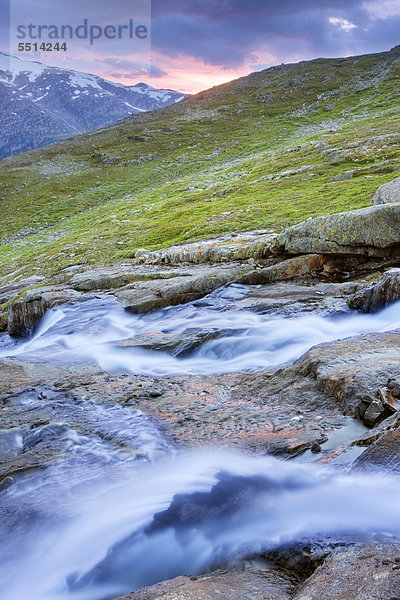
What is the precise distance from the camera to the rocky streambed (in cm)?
432

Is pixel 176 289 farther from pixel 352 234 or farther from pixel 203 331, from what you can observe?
pixel 352 234

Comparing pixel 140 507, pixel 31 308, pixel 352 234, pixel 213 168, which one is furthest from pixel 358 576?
pixel 213 168

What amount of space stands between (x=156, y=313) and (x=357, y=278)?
7.01 metres

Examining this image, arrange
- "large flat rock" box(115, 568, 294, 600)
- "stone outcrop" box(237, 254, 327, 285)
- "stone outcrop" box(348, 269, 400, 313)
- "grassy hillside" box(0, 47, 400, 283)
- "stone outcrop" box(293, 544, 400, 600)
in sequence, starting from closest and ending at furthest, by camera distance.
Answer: "stone outcrop" box(293, 544, 400, 600) → "large flat rock" box(115, 568, 294, 600) → "stone outcrop" box(348, 269, 400, 313) → "stone outcrop" box(237, 254, 327, 285) → "grassy hillside" box(0, 47, 400, 283)

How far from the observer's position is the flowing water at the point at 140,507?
468cm

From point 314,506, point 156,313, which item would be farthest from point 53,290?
point 314,506

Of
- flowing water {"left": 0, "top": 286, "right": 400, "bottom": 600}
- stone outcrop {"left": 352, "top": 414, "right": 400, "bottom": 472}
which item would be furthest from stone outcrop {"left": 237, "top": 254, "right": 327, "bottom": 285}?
stone outcrop {"left": 352, "top": 414, "right": 400, "bottom": 472}

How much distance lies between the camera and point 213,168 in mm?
67188

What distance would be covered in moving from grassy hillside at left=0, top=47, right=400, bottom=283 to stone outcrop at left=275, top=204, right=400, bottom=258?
651cm

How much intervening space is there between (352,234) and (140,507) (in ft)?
37.5

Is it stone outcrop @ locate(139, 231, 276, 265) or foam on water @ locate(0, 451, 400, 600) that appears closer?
foam on water @ locate(0, 451, 400, 600)

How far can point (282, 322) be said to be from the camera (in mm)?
12195

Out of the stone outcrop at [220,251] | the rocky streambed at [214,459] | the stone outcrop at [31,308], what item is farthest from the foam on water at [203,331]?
the stone outcrop at [220,251]

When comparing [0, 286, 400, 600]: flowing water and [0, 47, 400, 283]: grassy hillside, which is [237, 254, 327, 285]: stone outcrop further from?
[0, 286, 400, 600]: flowing water
